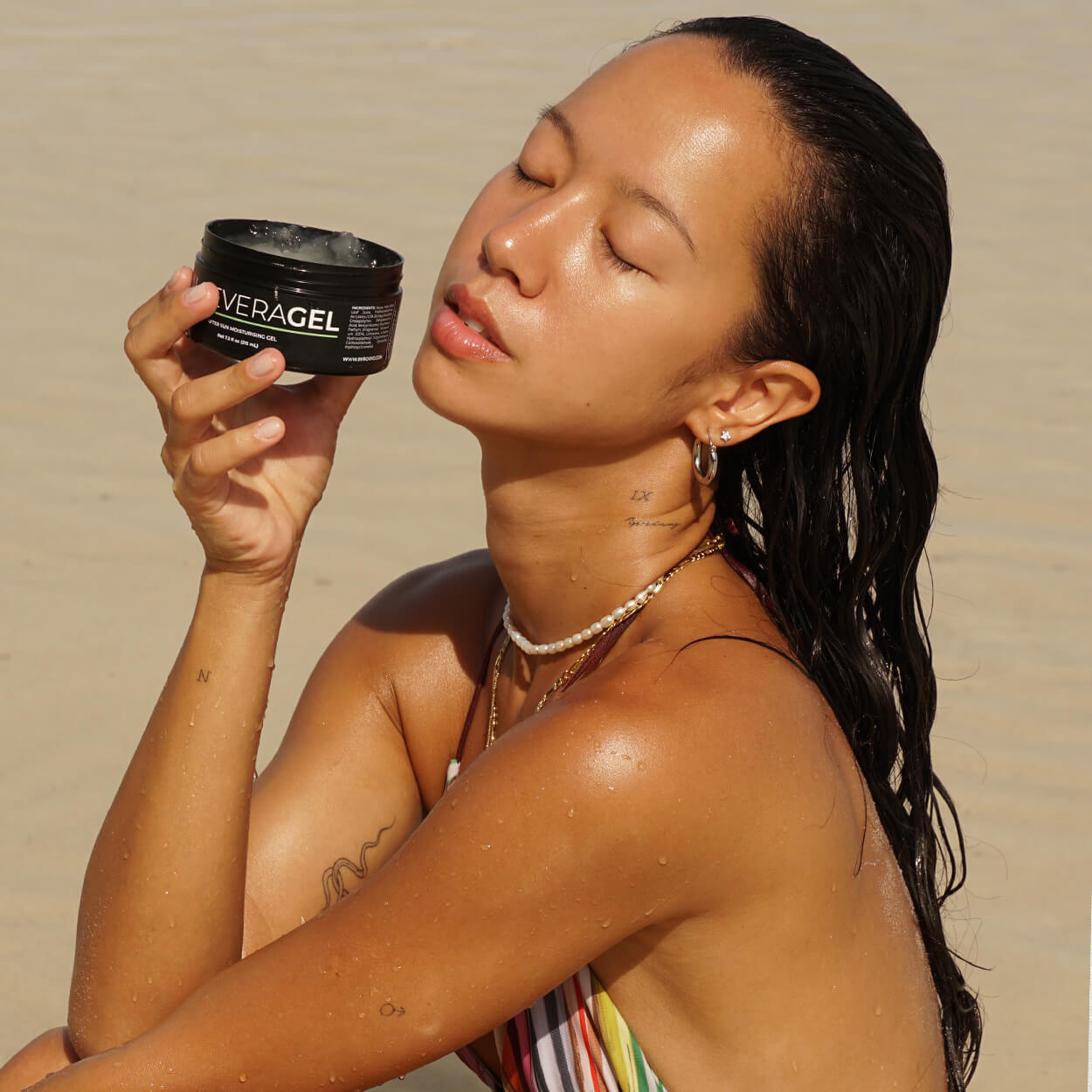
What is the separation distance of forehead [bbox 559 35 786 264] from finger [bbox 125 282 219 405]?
47cm

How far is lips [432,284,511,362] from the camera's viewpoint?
1718mm

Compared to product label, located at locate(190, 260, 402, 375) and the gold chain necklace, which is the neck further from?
product label, located at locate(190, 260, 402, 375)

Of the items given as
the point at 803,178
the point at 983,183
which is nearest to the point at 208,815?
the point at 803,178

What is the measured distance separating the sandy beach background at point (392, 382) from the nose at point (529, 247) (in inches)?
65.7

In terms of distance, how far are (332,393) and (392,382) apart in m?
3.28

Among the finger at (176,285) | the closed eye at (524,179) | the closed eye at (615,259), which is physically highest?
the closed eye at (524,179)

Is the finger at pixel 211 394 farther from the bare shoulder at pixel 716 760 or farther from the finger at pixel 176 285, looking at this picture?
the bare shoulder at pixel 716 760

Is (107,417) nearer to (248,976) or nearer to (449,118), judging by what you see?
(449,118)

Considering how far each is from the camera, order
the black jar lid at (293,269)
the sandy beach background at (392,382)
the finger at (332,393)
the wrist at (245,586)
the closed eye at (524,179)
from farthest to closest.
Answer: the sandy beach background at (392,382) → the finger at (332,393) → the wrist at (245,586) → the closed eye at (524,179) → the black jar lid at (293,269)

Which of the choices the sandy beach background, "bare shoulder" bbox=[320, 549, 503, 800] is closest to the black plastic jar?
"bare shoulder" bbox=[320, 549, 503, 800]

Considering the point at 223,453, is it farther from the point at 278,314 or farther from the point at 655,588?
the point at 655,588

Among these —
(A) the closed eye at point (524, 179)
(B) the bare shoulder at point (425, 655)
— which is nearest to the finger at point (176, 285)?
(A) the closed eye at point (524, 179)

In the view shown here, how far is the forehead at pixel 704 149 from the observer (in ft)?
5.46

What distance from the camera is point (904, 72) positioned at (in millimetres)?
7648
